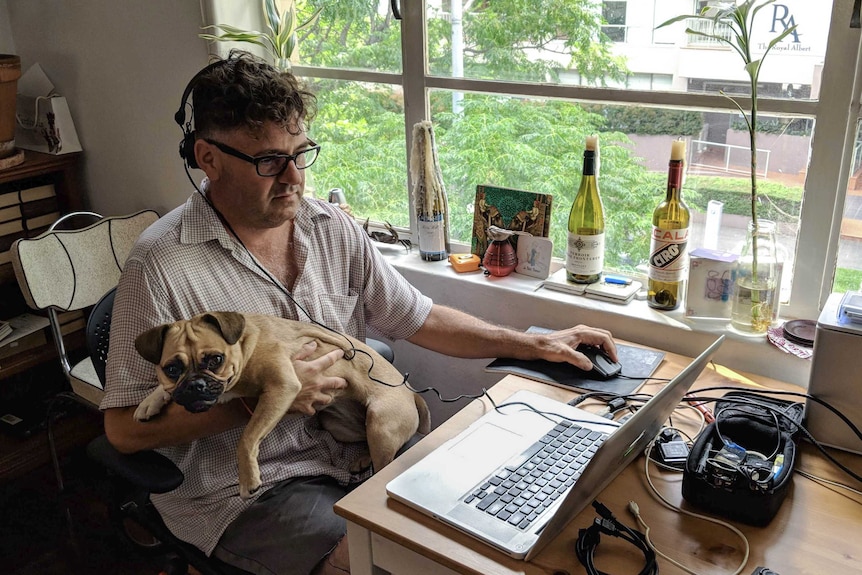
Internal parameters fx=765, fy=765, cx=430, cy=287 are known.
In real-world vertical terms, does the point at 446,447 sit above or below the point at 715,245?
below

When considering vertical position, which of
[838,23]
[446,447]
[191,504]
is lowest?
[191,504]

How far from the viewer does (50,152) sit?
2713 millimetres

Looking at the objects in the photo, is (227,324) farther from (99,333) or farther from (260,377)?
(99,333)

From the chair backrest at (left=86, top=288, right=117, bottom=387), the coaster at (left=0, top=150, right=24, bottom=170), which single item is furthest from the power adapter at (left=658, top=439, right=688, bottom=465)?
the coaster at (left=0, top=150, right=24, bottom=170)

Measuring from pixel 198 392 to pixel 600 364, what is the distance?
2.64 feet

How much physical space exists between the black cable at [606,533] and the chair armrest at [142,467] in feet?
2.42

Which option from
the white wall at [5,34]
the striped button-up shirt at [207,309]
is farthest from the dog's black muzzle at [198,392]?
the white wall at [5,34]

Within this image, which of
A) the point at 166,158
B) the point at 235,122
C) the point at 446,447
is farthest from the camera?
the point at 166,158

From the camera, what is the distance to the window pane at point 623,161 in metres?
1.70

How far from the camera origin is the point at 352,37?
2.25m

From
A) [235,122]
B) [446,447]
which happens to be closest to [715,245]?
[446,447]

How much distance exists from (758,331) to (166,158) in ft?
6.20

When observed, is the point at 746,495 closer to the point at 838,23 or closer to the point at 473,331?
the point at 473,331

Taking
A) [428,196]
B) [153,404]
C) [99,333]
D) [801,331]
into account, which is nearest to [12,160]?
[99,333]
